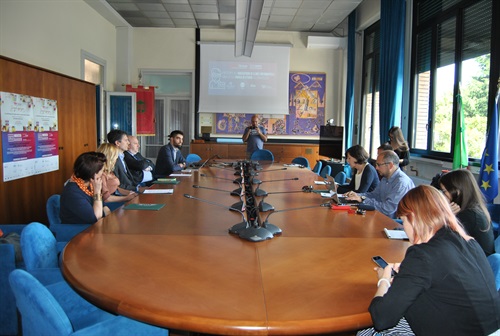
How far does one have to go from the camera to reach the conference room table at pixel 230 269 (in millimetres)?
1218

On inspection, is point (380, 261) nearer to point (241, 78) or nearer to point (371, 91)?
point (371, 91)

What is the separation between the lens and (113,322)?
146 centimetres

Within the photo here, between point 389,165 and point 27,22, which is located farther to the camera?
point 27,22

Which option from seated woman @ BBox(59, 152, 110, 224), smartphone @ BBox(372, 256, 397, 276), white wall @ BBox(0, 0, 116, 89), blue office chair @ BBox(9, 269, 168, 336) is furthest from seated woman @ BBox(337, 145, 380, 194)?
white wall @ BBox(0, 0, 116, 89)

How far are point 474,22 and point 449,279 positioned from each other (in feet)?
15.3

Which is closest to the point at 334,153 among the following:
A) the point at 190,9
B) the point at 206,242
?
the point at 190,9

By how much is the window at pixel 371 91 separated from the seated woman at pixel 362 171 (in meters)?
3.54

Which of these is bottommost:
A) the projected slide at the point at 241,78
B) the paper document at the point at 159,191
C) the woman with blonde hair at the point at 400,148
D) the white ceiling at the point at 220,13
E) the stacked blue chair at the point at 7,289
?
the stacked blue chair at the point at 7,289

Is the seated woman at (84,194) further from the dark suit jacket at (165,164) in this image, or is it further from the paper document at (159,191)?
the dark suit jacket at (165,164)

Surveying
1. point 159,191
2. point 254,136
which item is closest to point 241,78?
point 254,136

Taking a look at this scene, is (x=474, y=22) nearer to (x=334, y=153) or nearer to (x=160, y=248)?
(x=334, y=153)

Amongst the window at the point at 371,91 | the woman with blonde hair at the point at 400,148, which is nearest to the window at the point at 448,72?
the woman with blonde hair at the point at 400,148

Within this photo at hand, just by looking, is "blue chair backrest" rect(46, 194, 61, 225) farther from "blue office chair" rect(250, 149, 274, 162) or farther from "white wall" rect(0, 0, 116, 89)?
"blue office chair" rect(250, 149, 274, 162)

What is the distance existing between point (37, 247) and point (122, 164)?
8.34 feet
